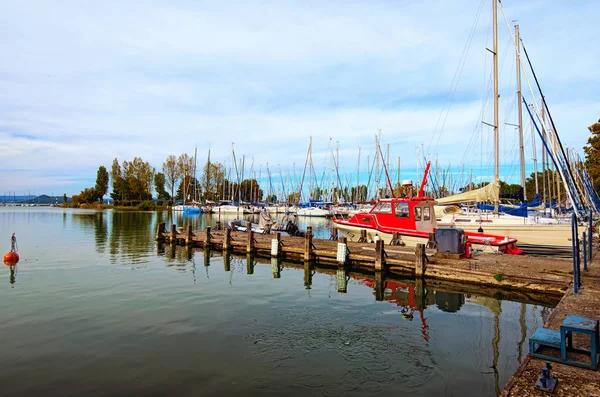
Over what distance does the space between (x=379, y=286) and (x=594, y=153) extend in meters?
33.6

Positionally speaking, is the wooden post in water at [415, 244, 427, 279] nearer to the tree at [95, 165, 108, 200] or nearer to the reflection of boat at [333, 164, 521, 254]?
the reflection of boat at [333, 164, 521, 254]

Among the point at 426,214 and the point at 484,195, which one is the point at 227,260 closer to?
the point at 426,214

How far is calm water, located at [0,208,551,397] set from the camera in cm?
728

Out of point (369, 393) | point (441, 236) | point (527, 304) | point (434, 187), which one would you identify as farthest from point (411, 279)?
point (434, 187)

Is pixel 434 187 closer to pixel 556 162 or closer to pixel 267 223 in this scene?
pixel 267 223

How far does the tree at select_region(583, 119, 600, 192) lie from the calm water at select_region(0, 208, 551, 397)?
3158 centimetres

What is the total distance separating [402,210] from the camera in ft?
76.6

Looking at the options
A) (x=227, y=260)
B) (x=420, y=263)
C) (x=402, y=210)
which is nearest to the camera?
(x=420, y=263)

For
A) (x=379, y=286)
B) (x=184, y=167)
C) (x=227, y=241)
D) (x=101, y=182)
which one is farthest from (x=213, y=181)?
(x=379, y=286)

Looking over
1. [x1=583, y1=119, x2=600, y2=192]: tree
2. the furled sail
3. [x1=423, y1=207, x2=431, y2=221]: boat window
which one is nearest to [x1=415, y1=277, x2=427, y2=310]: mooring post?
[x1=423, y1=207, x2=431, y2=221]: boat window

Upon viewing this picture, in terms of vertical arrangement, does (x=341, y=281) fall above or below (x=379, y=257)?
below

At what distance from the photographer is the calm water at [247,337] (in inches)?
287

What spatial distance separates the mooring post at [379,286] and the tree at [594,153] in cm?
3031

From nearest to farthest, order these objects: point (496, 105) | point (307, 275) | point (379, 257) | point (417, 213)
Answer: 1. point (379, 257)
2. point (307, 275)
3. point (417, 213)
4. point (496, 105)
